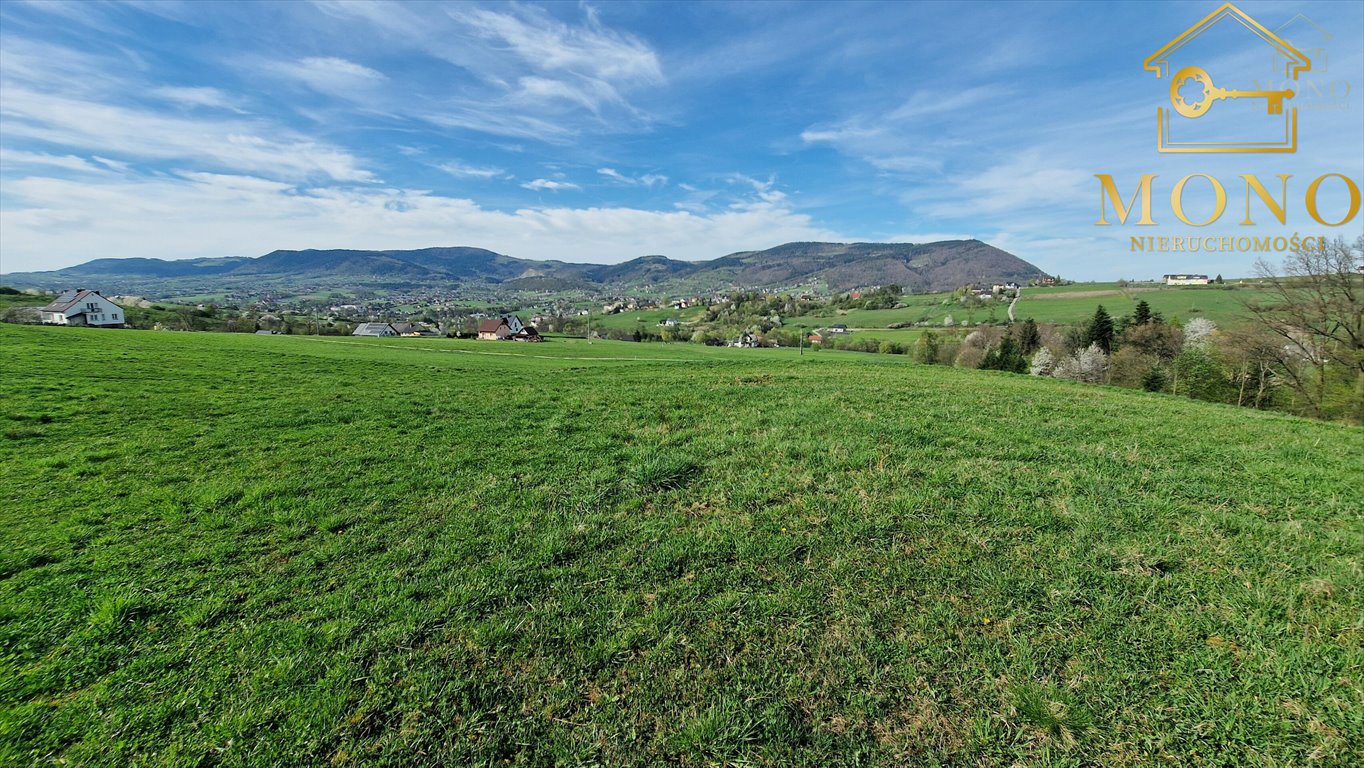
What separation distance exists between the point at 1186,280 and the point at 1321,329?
96.9m

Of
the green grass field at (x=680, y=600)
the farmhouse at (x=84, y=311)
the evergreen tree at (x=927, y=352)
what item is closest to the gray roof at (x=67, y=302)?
the farmhouse at (x=84, y=311)

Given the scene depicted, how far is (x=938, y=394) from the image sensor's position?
44.5 feet

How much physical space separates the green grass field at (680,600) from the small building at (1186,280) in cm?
12723

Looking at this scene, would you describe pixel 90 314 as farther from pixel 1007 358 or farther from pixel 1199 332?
pixel 1199 332

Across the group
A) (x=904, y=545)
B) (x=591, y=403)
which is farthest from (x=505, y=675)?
(x=591, y=403)

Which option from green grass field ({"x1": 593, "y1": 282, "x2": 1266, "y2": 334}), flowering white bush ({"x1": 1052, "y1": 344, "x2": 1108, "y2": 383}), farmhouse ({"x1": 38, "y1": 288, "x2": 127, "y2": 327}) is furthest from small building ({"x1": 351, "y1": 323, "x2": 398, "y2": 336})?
flowering white bush ({"x1": 1052, "y1": 344, "x2": 1108, "y2": 383})

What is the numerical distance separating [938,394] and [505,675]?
13.1m

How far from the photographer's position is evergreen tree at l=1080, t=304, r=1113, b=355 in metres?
56.0

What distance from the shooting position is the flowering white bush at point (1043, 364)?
185 ft

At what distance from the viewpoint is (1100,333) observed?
57.2 m

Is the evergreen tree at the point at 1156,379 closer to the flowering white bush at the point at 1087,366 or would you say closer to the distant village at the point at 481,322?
the flowering white bush at the point at 1087,366

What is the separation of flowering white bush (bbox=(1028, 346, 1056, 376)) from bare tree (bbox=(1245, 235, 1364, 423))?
22959mm

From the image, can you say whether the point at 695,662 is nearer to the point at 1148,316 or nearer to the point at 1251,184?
the point at 1251,184

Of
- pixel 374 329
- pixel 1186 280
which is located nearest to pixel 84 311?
pixel 374 329
